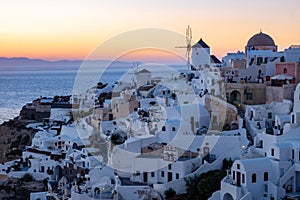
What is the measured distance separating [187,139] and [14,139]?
1952 cm

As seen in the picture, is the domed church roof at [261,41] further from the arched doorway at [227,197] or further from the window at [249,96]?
the arched doorway at [227,197]

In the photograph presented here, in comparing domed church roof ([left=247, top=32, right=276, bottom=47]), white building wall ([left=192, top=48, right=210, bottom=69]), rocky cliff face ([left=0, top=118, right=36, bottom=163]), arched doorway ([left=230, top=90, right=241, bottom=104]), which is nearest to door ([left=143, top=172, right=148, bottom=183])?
arched doorway ([left=230, top=90, right=241, bottom=104])

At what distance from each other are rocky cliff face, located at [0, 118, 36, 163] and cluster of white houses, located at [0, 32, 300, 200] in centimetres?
304

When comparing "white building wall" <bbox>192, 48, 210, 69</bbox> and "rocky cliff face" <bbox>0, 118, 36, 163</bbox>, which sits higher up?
"white building wall" <bbox>192, 48, 210, 69</bbox>

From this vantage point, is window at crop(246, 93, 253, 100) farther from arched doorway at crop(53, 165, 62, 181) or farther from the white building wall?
the white building wall

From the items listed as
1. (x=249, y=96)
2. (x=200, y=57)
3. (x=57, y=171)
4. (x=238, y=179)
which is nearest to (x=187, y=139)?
(x=238, y=179)

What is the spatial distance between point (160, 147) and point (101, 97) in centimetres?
1634

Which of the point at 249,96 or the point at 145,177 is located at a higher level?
the point at 249,96

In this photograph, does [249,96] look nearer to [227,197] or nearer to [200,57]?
[227,197]

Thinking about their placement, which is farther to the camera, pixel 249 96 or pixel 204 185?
pixel 249 96

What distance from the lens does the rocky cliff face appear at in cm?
3200

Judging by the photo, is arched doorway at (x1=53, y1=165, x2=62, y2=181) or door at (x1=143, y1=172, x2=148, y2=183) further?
arched doorway at (x1=53, y1=165, x2=62, y2=181)


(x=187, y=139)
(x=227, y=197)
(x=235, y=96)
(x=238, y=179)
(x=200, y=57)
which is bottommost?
(x=227, y=197)

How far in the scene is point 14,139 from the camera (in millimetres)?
35469
